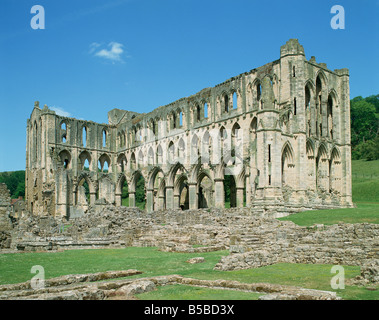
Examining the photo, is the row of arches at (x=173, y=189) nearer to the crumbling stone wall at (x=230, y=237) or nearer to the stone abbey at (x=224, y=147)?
the stone abbey at (x=224, y=147)

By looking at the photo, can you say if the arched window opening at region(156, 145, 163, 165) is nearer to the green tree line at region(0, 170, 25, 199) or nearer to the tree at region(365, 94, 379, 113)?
the green tree line at region(0, 170, 25, 199)

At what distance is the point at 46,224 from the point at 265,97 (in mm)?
19216

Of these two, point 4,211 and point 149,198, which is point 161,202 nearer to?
point 149,198

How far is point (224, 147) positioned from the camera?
4084 cm

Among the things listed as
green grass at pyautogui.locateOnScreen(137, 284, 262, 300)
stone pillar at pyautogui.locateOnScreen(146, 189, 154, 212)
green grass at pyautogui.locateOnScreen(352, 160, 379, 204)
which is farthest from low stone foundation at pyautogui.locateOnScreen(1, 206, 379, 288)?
green grass at pyautogui.locateOnScreen(352, 160, 379, 204)

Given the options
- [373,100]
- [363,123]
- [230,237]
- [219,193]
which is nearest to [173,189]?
[219,193]

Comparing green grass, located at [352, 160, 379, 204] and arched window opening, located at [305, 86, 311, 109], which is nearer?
arched window opening, located at [305, 86, 311, 109]

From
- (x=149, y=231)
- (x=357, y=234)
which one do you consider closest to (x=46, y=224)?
(x=149, y=231)

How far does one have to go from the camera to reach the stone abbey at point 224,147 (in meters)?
33.6

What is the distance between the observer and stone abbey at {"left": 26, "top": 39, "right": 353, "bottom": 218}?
33.6 meters

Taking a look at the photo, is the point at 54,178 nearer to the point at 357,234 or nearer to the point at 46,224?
the point at 46,224

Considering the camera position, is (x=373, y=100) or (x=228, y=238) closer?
(x=228, y=238)

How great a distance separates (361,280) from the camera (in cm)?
1027

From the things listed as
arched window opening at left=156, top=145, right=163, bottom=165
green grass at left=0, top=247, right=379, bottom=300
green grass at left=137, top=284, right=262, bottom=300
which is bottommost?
green grass at left=0, top=247, right=379, bottom=300
